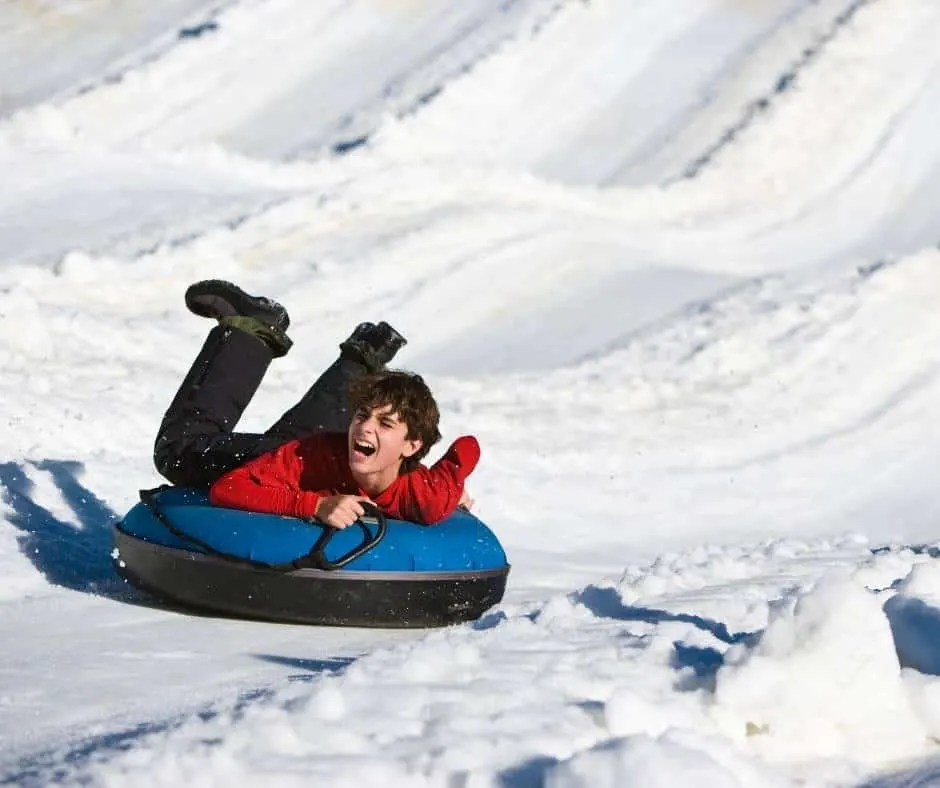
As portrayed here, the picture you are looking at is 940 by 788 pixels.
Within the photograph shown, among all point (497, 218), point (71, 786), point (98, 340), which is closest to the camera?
point (71, 786)

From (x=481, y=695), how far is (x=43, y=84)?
1207 centimetres

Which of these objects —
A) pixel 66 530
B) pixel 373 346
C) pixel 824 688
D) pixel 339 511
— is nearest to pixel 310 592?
pixel 339 511

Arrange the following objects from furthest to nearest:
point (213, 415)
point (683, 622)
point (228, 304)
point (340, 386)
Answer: point (340, 386) < point (228, 304) < point (213, 415) < point (683, 622)

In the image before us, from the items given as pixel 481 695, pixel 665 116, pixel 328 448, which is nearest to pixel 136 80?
pixel 665 116

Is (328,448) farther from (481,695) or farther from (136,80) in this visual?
(136,80)

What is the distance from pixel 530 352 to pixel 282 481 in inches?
223

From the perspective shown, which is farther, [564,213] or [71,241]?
[564,213]

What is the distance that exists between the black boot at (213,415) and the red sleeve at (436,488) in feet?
1.98

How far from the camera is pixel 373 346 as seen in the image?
5.33 metres

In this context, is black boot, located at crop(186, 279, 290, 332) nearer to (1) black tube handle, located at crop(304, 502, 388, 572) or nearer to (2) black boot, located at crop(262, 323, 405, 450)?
(2) black boot, located at crop(262, 323, 405, 450)

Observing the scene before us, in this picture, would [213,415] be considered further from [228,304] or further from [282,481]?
[282,481]

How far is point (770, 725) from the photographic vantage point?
119 inches

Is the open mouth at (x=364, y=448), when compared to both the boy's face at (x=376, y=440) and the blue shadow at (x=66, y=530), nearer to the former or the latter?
the boy's face at (x=376, y=440)

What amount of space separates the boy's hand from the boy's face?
0.12m
